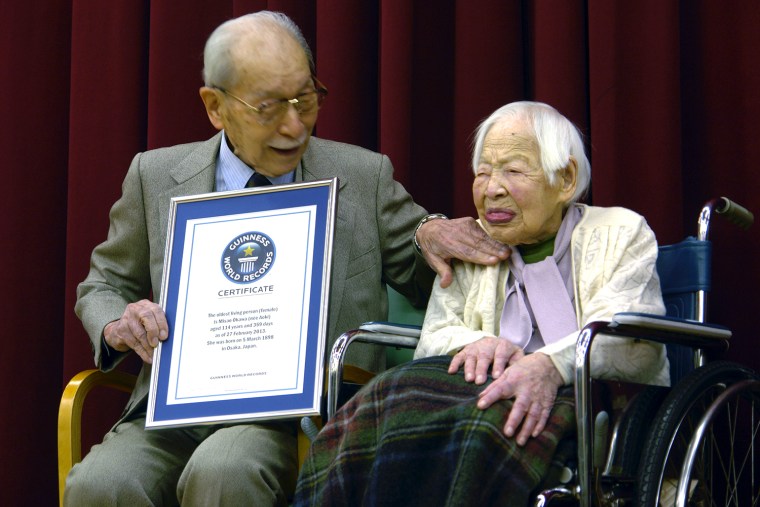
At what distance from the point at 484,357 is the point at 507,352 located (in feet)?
0.22

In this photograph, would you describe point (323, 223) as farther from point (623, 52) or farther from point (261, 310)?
point (623, 52)

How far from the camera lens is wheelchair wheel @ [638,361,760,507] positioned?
7.88 ft

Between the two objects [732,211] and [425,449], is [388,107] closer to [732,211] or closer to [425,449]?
[732,211]

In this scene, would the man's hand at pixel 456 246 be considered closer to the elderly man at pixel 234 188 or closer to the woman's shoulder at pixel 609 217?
the elderly man at pixel 234 188

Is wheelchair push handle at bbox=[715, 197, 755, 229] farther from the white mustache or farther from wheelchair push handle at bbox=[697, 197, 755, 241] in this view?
the white mustache

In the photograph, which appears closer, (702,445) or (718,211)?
(702,445)

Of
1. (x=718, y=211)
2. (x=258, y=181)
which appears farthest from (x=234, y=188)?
(x=718, y=211)

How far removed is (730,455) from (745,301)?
423 mm

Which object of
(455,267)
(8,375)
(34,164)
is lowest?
(8,375)

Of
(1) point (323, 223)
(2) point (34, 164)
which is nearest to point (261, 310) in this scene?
(1) point (323, 223)

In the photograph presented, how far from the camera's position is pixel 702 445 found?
8.30 ft

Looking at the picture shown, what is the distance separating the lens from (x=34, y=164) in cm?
409

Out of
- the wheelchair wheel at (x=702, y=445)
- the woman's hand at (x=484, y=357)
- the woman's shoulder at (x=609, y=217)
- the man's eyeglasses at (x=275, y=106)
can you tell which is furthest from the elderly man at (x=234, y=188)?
the wheelchair wheel at (x=702, y=445)

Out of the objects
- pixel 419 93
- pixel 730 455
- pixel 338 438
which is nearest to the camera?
pixel 338 438
